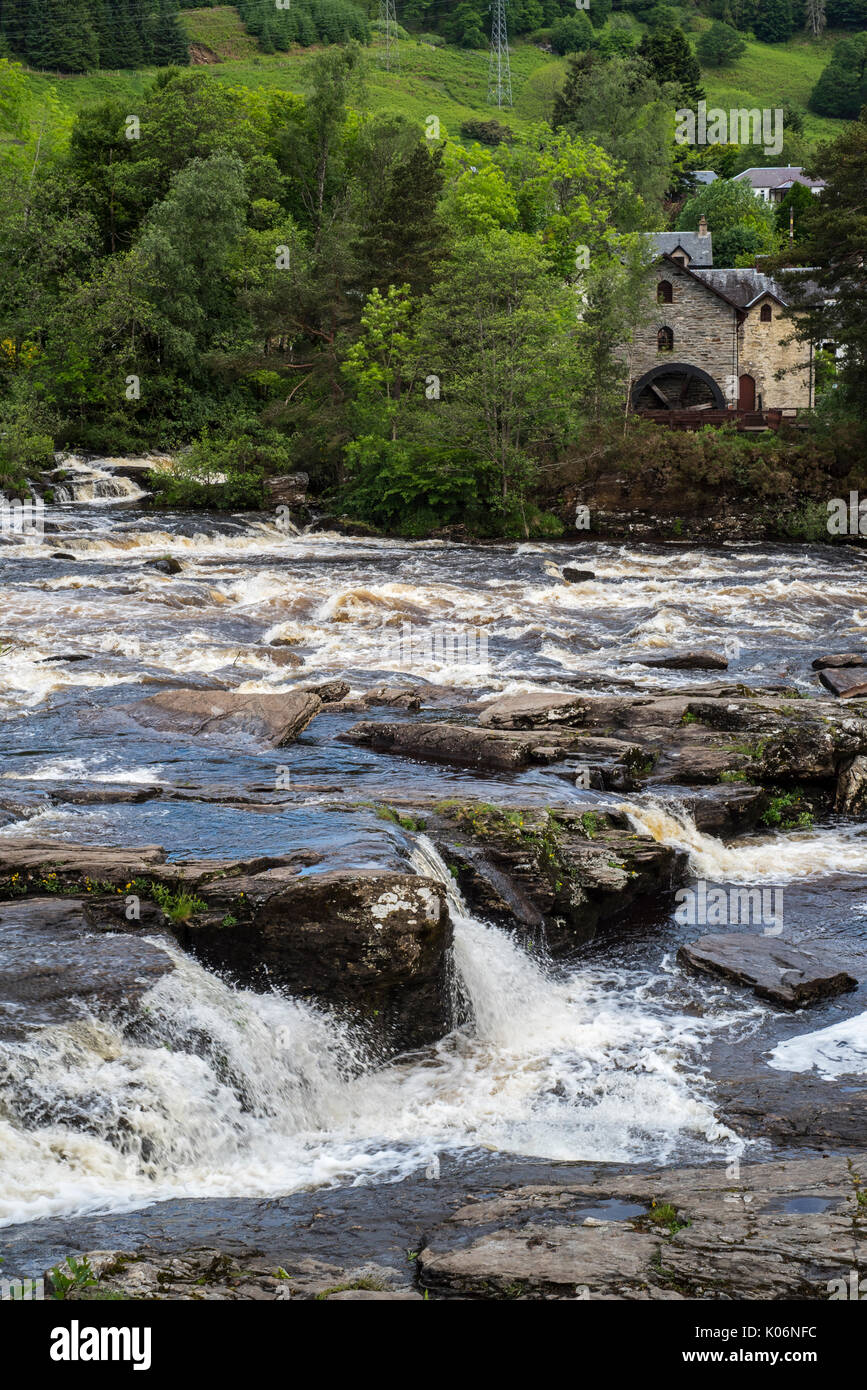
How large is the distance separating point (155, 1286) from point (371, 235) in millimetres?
45798

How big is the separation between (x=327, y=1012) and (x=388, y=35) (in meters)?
161

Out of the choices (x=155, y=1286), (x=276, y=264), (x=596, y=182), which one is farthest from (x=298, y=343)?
(x=155, y=1286)

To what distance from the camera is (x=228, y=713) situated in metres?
17.9

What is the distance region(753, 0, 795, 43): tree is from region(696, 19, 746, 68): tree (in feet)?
47.8

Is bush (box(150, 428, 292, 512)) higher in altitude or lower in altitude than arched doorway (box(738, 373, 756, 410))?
lower

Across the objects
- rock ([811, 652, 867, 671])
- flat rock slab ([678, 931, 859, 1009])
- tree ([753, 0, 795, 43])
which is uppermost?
tree ([753, 0, 795, 43])

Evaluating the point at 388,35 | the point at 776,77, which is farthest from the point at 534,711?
the point at 776,77

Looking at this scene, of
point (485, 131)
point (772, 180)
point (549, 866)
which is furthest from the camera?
point (485, 131)

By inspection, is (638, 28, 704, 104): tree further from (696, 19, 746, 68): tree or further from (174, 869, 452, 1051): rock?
(174, 869, 452, 1051): rock

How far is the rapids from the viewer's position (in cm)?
886

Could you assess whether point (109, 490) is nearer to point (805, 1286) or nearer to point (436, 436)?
point (436, 436)

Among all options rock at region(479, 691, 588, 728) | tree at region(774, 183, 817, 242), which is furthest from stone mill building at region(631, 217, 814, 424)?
rock at region(479, 691, 588, 728)

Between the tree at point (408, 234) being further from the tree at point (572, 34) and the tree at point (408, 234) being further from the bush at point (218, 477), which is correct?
the tree at point (572, 34)

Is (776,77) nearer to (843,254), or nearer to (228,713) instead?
(843,254)
